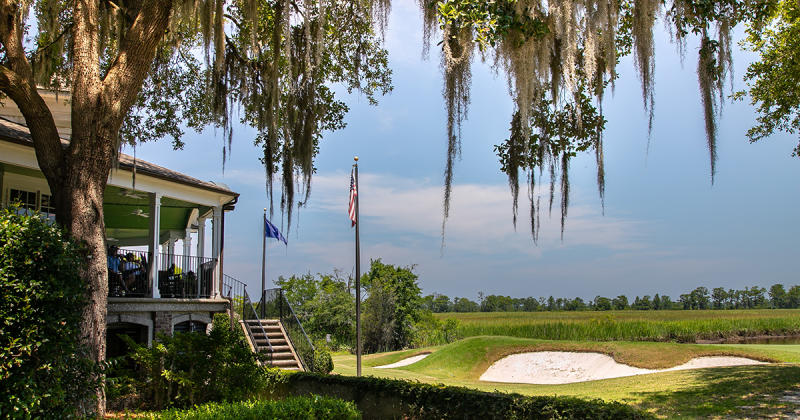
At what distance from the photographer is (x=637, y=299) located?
190 ft

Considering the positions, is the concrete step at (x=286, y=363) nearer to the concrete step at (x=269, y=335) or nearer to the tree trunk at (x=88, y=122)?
the concrete step at (x=269, y=335)

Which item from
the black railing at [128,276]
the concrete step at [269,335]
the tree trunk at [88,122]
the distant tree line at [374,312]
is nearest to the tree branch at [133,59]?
the tree trunk at [88,122]

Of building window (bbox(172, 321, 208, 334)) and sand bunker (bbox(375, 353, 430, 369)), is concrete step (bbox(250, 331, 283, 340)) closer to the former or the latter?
building window (bbox(172, 321, 208, 334))

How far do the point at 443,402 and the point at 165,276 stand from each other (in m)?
9.01

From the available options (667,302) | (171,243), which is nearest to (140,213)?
(171,243)

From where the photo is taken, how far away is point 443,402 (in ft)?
24.1

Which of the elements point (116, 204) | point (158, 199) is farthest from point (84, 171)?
point (116, 204)

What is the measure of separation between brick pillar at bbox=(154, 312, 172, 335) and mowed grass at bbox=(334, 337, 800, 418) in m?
5.94

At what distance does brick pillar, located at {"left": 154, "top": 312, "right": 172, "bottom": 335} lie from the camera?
1202 cm

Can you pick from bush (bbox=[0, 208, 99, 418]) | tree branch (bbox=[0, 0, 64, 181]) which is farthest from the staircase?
bush (bbox=[0, 208, 99, 418])

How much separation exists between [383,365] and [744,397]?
1455cm

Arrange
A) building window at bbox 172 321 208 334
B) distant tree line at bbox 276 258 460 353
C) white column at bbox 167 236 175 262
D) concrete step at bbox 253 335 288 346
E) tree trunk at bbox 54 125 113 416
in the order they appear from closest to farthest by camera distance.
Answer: tree trunk at bbox 54 125 113 416 < building window at bbox 172 321 208 334 < concrete step at bbox 253 335 288 346 < white column at bbox 167 236 175 262 < distant tree line at bbox 276 258 460 353

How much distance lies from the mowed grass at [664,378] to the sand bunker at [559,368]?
224 mm

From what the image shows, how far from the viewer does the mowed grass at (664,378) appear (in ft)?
25.9
